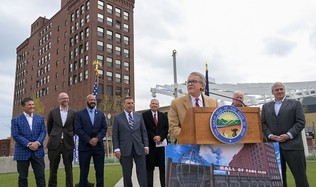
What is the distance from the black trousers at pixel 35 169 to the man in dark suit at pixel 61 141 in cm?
61

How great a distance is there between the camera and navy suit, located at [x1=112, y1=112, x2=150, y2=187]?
19.2ft

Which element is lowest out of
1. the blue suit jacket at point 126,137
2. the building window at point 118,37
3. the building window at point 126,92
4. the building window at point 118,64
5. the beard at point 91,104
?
the blue suit jacket at point 126,137

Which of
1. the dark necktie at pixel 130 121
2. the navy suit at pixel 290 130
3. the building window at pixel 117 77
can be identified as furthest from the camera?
the building window at pixel 117 77

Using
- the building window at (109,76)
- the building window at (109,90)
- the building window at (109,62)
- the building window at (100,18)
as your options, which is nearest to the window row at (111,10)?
the building window at (100,18)

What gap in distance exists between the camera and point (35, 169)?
5926mm

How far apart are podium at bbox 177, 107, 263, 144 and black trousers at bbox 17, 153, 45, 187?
3861 mm

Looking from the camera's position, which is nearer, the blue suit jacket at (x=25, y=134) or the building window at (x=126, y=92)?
the blue suit jacket at (x=25, y=134)

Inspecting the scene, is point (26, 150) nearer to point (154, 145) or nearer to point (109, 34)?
point (154, 145)

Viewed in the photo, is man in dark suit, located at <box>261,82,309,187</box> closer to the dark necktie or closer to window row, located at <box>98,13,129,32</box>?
the dark necktie

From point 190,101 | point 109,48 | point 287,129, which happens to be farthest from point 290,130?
point 109,48

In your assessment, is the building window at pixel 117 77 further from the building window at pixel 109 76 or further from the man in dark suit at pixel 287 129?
the man in dark suit at pixel 287 129

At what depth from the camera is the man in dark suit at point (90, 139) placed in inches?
244

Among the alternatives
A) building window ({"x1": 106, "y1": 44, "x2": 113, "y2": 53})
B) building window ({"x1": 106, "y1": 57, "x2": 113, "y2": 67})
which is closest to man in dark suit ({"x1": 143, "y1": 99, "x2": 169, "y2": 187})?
building window ({"x1": 106, "y1": 57, "x2": 113, "y2": 67})

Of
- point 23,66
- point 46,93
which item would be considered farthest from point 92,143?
point 23,66
